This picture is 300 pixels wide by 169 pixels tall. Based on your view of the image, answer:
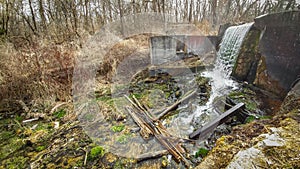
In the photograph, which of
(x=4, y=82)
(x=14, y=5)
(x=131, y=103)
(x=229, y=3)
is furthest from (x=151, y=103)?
(x=229, y=3)

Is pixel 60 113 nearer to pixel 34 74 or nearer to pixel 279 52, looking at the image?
pixel 34 74

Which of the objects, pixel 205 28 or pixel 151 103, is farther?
pixel 205 28

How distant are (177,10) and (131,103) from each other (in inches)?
579

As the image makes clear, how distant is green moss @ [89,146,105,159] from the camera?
3.07 metres

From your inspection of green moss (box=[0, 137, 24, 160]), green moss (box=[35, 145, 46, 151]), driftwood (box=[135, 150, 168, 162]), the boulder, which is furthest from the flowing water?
green moss (box=[0, 137, 24, 160])

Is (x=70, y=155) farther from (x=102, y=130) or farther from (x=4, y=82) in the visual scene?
(x=4, y=82)

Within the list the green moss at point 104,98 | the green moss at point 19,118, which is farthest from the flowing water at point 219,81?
the green moss at point 19,118

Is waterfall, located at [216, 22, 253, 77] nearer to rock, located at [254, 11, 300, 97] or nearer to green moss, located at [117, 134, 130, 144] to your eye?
rock, located at [254, 11, 300, 97]

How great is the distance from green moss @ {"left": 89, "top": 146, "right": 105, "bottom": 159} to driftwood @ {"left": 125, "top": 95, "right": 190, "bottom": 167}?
963 mm

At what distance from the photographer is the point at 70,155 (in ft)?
10.2

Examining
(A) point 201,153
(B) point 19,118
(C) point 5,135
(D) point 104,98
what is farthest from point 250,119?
(B) point 19,118

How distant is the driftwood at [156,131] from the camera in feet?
9.82

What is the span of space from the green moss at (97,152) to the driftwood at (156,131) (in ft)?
3.16

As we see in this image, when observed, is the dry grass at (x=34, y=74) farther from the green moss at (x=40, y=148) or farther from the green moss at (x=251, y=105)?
the green moss at (x=251, y=105)
